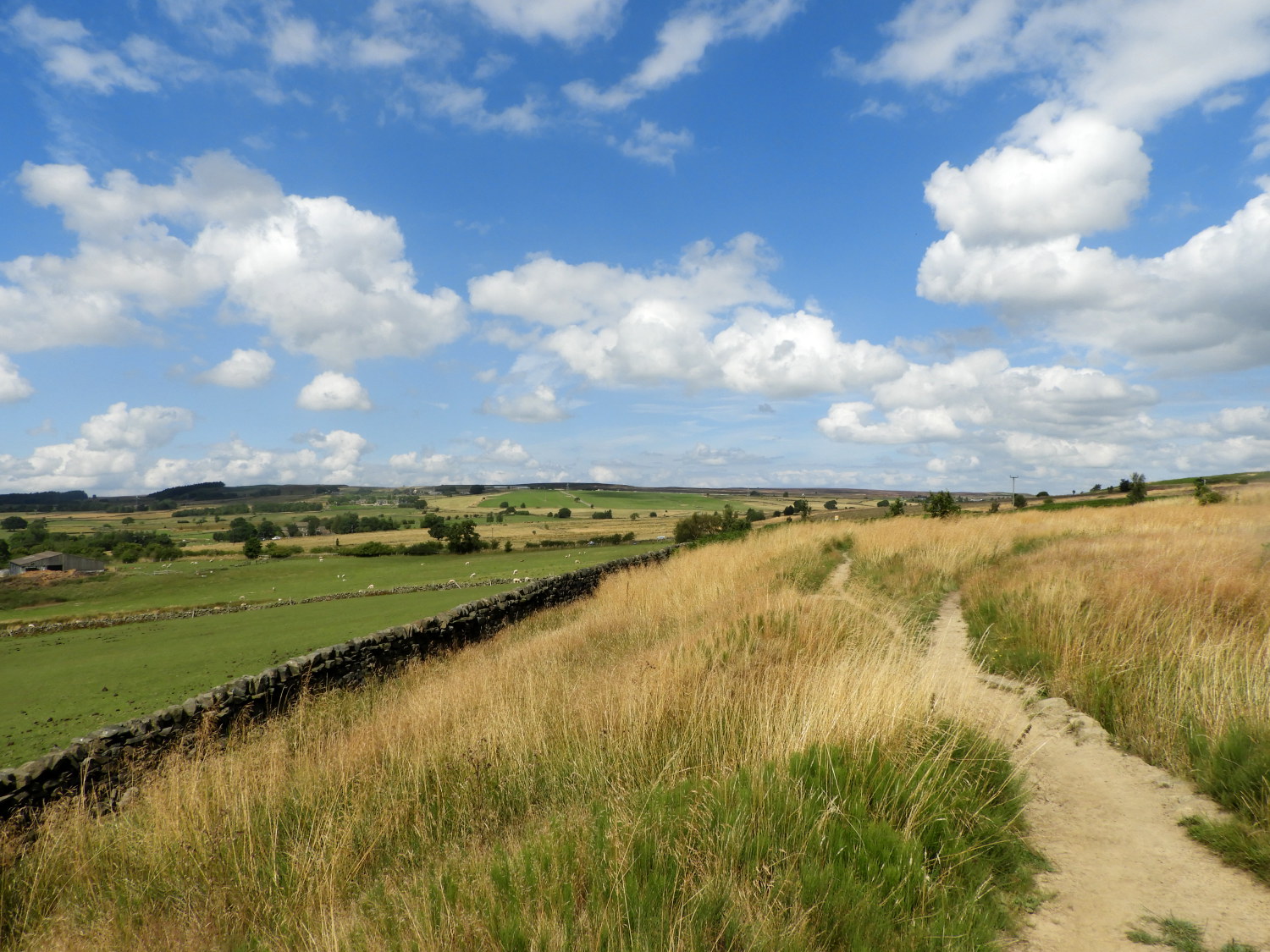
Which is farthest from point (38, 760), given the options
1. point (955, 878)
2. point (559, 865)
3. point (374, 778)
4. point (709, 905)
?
point (955, 878)

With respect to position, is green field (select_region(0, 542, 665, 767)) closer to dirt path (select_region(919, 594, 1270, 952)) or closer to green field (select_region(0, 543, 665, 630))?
green field (select_region(0, 543, 665, 630))

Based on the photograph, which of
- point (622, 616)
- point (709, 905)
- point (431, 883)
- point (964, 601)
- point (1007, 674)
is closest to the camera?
point (709, 905)

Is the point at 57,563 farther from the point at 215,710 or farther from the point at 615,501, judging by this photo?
the point at 615,501

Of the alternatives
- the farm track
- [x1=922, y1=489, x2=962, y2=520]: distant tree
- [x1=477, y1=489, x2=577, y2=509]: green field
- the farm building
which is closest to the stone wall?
the farm track

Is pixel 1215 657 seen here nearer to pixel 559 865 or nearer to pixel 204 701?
pixel 559 865

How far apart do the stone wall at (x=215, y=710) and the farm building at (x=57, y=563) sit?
212ft

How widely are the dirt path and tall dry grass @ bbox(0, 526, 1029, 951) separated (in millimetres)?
247

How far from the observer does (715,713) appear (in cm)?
495

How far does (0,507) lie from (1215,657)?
245 m

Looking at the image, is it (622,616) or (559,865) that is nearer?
(559,865)

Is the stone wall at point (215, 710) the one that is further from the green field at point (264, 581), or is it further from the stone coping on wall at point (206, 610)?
the green field at point (264, 581)

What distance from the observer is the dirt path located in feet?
9.45

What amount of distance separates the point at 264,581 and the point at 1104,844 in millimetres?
45152

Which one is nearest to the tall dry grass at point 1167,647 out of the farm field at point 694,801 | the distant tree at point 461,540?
the farm field at point 694,801
